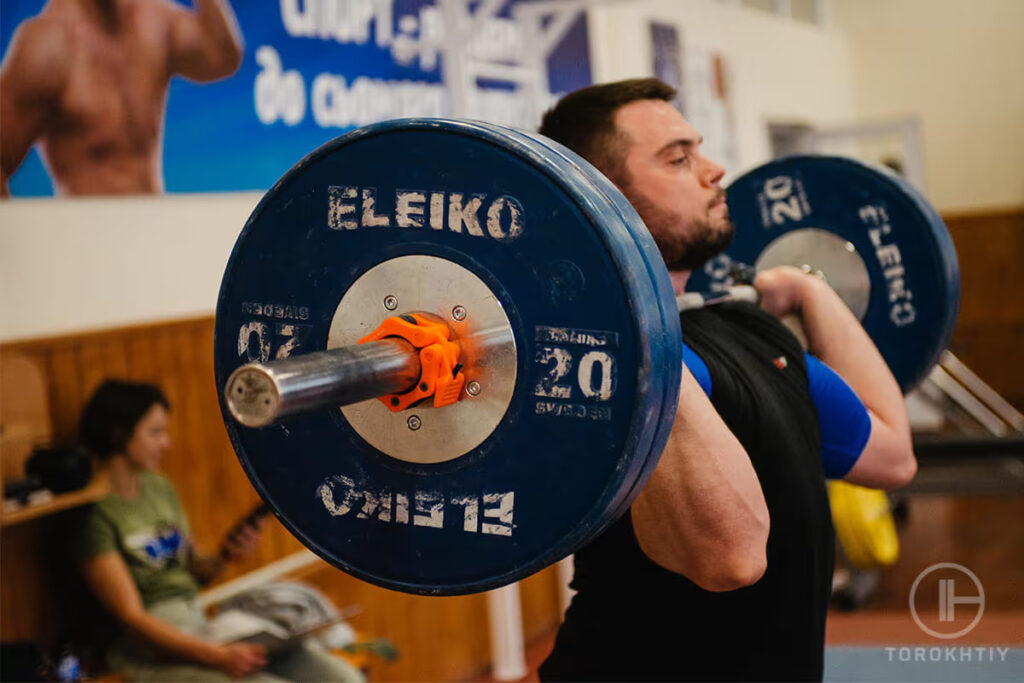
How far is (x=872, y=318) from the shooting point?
1.66m

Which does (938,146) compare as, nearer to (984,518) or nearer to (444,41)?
(984,518)

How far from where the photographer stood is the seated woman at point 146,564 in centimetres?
256

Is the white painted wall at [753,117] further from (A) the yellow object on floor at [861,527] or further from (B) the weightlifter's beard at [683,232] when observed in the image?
(A) the yellow object on floor at [861,527]

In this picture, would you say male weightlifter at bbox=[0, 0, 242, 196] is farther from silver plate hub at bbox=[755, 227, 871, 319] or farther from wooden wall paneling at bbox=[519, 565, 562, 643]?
wooden wall paneling at bbox=[519, 565, 562, 643]

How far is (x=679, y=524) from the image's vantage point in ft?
3.59

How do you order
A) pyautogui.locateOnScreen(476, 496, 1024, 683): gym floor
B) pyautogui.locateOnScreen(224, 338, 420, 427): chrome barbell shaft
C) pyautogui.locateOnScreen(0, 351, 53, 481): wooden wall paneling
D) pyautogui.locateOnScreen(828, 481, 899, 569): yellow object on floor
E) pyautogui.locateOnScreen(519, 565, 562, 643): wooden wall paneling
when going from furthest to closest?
1. pyautogui.locateOnScreen(828, 481, 899, 569): yellow object on floor
2. pyautogui.locateOnScreen(519, 565, 562, 643): wooden wall paneling
3. pyautogui.locateOnScreen(0, 351, 53, 481): wooden wall paneling
4. pyautogui.locateOnScreen(476, 496, 1024, 683): gym floor
5. pyautogui.locateOnScreen(224, 338, 420, 427): chrome barbell shaft

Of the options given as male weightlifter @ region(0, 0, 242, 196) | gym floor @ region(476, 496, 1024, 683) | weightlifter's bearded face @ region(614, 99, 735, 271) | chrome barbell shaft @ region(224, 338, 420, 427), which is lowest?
gym floor @ region(476, 496, 1024, 683)

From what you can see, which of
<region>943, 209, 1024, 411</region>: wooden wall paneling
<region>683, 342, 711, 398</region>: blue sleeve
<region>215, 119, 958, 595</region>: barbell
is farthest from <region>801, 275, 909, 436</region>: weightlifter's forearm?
<region>943, 209, 1024, 411</region>: wooden wall paneling

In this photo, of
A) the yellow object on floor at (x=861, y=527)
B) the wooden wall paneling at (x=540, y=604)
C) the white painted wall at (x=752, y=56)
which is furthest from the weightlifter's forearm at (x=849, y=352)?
the white painted wall at (x=752, y=56)

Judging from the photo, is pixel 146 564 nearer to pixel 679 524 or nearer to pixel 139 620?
pixel 139 620

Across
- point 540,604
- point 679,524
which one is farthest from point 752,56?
point 679,524

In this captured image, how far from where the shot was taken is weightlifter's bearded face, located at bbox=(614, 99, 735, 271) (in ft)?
4.16

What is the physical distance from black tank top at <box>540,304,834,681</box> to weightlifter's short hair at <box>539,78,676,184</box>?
0.22 meters

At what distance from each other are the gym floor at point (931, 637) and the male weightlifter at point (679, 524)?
217 mm
